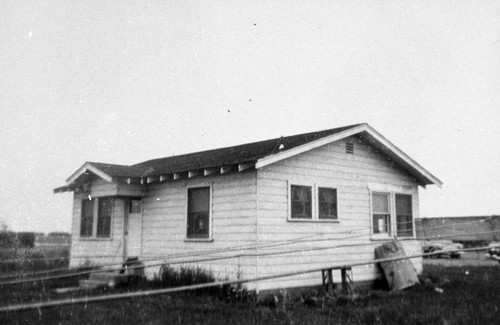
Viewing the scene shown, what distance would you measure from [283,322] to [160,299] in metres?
3.96

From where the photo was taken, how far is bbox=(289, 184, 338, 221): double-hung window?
13.7 m

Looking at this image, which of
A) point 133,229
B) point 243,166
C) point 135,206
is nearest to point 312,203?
point 243,166

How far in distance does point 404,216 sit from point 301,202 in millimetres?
5060

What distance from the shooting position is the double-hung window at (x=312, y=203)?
1374 cm

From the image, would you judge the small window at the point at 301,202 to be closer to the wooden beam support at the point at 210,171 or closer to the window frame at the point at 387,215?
the wooden beam support at the point at 210,171

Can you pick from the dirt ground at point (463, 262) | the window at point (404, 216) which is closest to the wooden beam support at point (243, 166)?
the window at point (404, 216)

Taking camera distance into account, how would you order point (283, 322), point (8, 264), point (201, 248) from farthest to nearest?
point (8, 264)
point (201, 248)
point (283, 322)

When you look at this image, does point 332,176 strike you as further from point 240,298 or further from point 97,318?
point 97,318

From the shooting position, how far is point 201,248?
46.7 ft

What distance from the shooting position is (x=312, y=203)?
1412 centimetres

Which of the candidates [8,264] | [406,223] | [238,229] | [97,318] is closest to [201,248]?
[238,229]

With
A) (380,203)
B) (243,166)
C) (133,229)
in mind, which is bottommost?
(133,229)

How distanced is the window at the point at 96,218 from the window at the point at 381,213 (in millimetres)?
9248

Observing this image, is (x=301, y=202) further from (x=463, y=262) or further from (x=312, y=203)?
(x=463, y=262)
